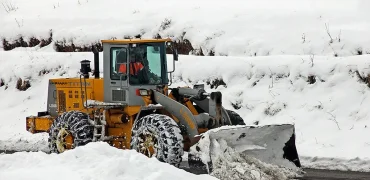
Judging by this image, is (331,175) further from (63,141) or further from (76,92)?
(76,92)

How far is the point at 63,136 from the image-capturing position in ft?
49.3

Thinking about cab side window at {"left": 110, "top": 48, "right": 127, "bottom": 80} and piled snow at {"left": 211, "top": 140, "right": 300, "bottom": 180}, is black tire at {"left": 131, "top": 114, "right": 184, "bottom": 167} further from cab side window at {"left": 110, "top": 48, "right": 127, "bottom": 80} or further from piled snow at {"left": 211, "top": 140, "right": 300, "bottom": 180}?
cab side window at {"left": 110, "top": 48, "right": 127, "bottom": 80}

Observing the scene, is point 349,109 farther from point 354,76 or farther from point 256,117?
point 256,117

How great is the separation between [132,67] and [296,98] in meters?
5.46

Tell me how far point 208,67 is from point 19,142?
5429mm

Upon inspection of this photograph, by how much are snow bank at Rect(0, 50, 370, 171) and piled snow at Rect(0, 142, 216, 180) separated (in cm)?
556

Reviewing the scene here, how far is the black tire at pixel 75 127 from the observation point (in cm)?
1457

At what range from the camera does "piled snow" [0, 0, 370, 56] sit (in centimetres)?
2069

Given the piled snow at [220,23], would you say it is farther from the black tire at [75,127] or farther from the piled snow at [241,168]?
the piled snow at [241,168]

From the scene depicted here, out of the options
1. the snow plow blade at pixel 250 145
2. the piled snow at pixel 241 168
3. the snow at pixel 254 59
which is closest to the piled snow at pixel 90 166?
the snow at pixel 254 59

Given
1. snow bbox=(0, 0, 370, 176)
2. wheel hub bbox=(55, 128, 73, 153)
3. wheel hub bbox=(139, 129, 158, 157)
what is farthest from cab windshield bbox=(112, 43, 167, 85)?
snow bbox=(0, 0, 370, 176)

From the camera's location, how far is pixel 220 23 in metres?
22.9

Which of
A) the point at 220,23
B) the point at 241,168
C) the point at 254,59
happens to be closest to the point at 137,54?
the point at 241,168

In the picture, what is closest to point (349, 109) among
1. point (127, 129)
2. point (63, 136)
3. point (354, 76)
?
point (354, 76)
